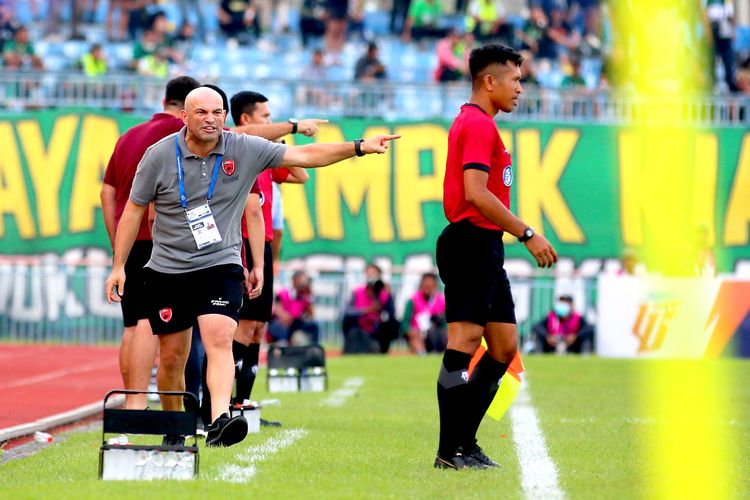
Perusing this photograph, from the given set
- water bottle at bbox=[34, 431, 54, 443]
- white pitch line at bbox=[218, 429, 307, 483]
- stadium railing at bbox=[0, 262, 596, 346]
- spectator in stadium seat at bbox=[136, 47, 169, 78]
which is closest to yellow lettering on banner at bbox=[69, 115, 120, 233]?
stadium railing at bbox=[0, 262, 596, 346]

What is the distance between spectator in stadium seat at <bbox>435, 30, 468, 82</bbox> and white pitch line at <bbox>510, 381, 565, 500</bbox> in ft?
45.9

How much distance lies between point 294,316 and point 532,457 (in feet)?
48.6

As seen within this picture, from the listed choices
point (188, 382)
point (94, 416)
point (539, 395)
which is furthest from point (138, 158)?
point (539, 395)

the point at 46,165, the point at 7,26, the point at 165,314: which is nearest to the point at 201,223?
the point at 165,314

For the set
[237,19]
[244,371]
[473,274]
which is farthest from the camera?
[237,19]

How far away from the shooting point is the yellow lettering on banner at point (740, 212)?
26016 millimetres

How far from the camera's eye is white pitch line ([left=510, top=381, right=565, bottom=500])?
23.5ft

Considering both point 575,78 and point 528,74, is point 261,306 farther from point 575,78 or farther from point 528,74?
point 575,78

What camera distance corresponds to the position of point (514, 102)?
8242 mm

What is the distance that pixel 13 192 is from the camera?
25.8 meters

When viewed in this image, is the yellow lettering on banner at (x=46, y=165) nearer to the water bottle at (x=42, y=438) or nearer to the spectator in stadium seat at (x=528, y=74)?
the spectator in stadium seat at (x=528, y=74)

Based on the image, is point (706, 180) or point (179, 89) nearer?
point (179, 89)

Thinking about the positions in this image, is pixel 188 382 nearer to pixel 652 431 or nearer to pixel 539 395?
pixel 652 431

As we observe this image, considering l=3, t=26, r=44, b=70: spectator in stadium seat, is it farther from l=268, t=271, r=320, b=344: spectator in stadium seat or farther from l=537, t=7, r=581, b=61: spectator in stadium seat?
l=537, t=7, r=581, b=61: spectator in stadium seat
